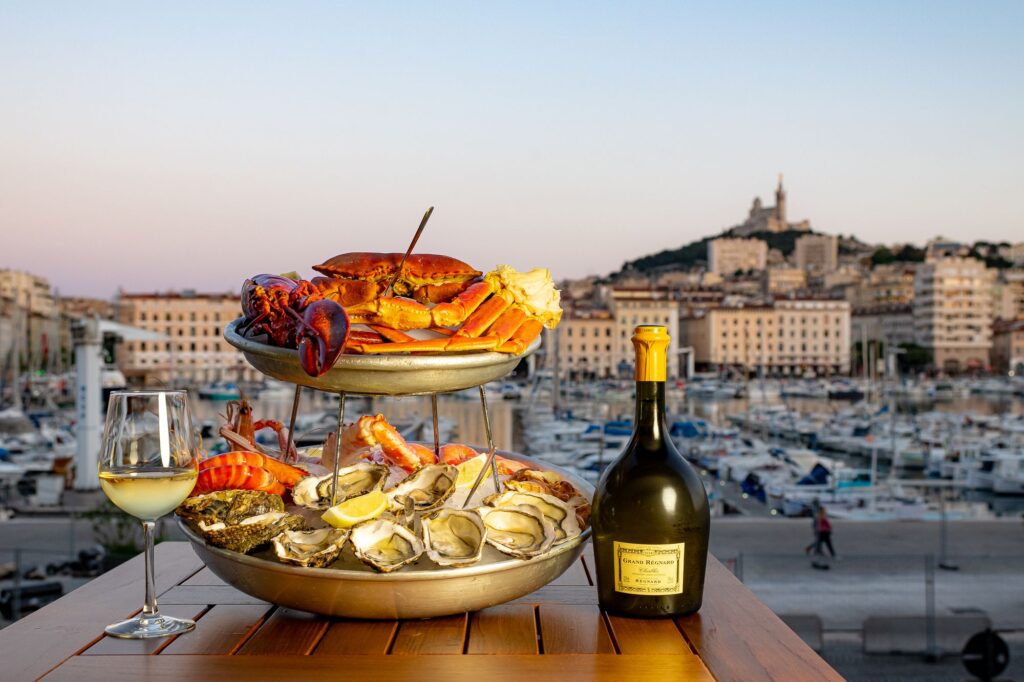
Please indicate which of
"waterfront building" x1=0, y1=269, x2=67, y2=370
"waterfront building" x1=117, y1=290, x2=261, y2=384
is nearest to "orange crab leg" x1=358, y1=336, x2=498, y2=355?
"waterfront building" x1=0, y1=269, x2=67, y2=370

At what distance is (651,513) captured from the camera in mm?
1729

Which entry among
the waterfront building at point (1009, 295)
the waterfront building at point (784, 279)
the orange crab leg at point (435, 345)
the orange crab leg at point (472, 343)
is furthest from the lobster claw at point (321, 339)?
the waterfront building at point (784, 279)

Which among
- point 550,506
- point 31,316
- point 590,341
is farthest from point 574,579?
point 590,341

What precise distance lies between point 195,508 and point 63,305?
93.8m

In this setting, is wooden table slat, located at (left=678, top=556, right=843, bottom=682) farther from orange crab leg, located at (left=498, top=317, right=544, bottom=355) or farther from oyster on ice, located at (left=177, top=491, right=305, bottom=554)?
oyster on ice, located at (left=177, top=491, right=305, bottom=554)

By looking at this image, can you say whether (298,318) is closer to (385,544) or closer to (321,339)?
(321,339)

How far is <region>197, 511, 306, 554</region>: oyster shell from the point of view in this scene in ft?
5.61

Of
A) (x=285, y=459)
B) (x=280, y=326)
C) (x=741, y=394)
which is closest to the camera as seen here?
(x=280, y=326)

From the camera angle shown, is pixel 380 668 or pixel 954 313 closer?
pixel 380 668

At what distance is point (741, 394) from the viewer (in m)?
63.6

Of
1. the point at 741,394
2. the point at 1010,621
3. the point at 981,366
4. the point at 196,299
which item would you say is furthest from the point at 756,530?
the point at 981,366

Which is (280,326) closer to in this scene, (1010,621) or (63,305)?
(1010,621)

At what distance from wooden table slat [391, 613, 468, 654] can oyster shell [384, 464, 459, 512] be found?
0.21 meters

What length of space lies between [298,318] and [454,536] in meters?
0.47
